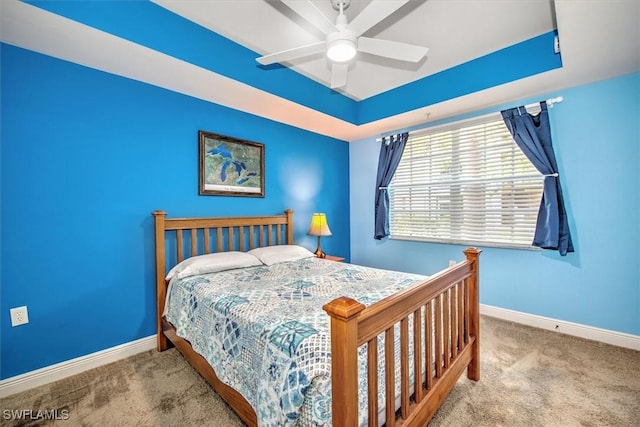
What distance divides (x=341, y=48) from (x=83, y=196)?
2151 millimetres

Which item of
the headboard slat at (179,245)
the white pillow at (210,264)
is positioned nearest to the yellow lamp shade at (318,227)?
the white pillow at (210,264)

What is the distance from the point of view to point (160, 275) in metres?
2.33

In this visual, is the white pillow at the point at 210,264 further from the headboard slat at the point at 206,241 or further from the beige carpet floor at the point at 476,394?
the beige carpet floor at the point at 476,394

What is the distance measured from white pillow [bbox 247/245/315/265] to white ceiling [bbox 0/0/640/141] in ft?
4.98

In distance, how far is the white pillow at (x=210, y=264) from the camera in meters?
2.17

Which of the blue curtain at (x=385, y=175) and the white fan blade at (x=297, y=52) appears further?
the blue curtain at (x=385, y=175)

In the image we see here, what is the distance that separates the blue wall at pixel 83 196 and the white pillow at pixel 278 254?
651 millimetres

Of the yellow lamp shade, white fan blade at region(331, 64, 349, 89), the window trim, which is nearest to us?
white fan blade at region(331, 64, 349, 89)

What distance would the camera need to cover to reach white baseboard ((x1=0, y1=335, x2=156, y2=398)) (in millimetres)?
1758

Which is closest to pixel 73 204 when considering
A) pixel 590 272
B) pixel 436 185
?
pixel 436 185

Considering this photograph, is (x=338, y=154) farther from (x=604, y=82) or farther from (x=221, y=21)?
(x=604, y=82)

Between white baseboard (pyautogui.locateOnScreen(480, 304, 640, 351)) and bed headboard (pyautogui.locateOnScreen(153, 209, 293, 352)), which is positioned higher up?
bed headboard (pyautogui.locateOnScreen(153, 209, 293, 352))

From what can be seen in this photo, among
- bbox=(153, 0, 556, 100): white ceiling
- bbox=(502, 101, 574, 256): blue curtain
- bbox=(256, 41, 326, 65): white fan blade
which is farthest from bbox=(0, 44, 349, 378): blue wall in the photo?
bbox=(502, 101, 574, 256): blue curtain

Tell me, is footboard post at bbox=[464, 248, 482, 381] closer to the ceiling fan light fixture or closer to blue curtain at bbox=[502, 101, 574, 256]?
blue curtain at bbox=[502, 101, 574, 256]
